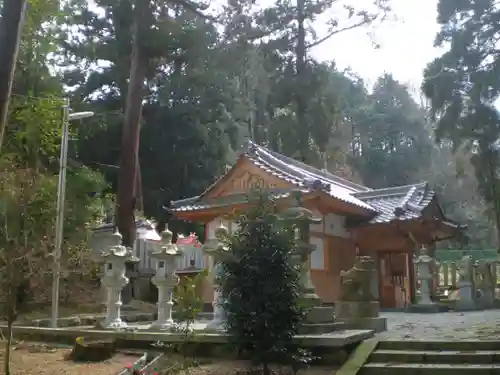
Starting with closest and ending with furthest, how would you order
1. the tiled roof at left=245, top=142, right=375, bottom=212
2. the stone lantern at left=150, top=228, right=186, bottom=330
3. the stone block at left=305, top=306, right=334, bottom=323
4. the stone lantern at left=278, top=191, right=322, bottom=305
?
the stone lantern at left=278, top=191, right=322, bottom=305 < the stone block at left=305, top=306, right=334, bottom=323 < the stone lantern at left=150, top=228, right=186, bottom=330 < the tiled roof at left=245, top=142, right=375, bottom=212

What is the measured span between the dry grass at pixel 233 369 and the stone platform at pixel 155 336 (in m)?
0.30

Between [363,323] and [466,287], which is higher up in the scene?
[466,287]

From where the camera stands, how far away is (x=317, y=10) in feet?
81.1

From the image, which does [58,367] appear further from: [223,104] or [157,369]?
[223,104]

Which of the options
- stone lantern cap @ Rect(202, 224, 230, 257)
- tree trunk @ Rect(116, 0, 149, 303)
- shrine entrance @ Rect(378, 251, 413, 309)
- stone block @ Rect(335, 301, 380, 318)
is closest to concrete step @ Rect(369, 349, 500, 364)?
stone block @ Rect(335, 301, 380, 318)

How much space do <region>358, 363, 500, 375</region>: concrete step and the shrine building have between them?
811cm

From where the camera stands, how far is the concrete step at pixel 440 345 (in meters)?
7.22

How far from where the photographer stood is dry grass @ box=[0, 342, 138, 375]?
22.6ft

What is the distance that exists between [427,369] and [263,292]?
2132 mm

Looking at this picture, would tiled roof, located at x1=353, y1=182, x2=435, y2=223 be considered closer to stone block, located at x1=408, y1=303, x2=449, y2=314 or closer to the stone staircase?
stone block, located at x1=408, y1=303, x2=449, y2=314

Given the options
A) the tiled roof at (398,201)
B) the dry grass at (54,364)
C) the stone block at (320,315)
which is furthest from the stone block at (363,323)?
the tiled roof at (398,201)

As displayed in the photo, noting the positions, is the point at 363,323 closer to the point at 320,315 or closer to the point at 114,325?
the point at 320,315

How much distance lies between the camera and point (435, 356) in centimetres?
699

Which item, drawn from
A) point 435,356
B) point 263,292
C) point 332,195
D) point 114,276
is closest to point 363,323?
point 435,356
